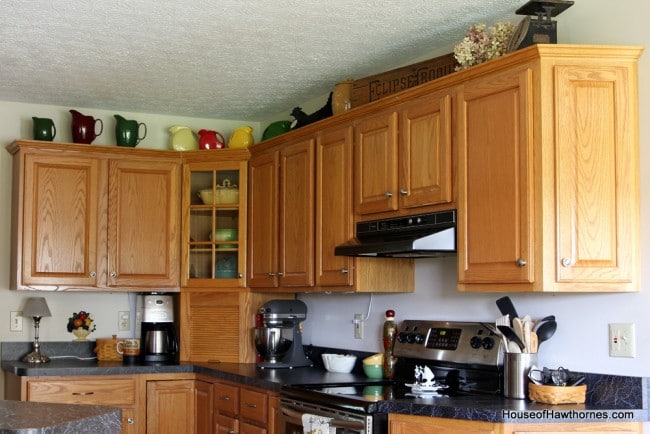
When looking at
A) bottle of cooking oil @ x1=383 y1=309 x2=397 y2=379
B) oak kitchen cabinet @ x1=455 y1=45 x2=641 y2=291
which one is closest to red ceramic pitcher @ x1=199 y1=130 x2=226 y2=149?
bottle of cooking oil @ x1=383 y1=309 x2=397 y2=379

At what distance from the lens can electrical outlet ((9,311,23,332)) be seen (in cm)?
537

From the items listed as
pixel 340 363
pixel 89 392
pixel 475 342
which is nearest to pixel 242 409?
pixel 340 363

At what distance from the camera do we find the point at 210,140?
5559mm

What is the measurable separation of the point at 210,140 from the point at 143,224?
2.20 ft

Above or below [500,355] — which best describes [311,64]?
above

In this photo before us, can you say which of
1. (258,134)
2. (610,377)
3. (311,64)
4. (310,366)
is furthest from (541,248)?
(258,134)

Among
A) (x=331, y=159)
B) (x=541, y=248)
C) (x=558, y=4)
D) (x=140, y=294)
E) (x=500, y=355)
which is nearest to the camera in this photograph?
(x=541, y=248)

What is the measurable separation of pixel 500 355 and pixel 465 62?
1178 millimetres

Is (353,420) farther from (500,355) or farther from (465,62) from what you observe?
(465,62)

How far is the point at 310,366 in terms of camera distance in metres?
5.07

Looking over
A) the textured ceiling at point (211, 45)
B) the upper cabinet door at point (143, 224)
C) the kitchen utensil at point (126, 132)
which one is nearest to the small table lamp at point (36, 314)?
the upper cabinet door at point (143, 224)

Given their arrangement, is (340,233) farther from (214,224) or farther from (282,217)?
(214,224)

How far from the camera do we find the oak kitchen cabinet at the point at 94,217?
517cm

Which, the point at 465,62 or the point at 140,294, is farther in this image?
the point at 140,294
